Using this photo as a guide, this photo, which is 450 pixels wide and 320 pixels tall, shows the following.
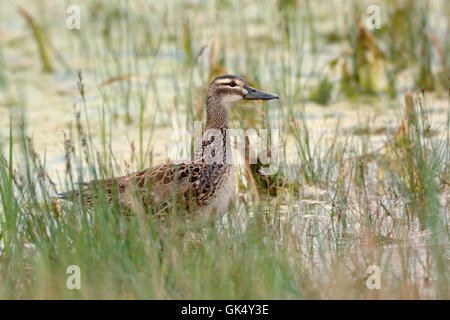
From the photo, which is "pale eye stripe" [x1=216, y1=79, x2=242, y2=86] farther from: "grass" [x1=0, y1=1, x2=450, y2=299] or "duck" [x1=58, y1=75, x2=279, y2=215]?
"grass" [x1=0, y1=1, x2=450, y2=299]

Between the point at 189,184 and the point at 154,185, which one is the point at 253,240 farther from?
the point at 154,185

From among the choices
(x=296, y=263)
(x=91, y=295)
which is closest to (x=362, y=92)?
(x=296, y=263)

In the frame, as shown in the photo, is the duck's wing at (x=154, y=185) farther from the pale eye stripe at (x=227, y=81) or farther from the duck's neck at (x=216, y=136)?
the pale eye stripe at (x=227, y=81)

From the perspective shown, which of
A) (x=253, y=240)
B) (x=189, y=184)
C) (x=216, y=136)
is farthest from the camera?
(x=216, y=136)

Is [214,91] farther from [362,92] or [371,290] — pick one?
[362,92]

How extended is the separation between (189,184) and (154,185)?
24 centimetres

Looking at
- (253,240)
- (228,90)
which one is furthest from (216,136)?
(253,240)

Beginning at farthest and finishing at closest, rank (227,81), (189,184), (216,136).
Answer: (227,81)
(216,136)
(189,184)

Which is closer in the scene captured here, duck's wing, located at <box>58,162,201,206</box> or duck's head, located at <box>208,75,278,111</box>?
duck's wing, located at <box>58,162,201,206</box>

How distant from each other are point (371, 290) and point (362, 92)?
5203mm

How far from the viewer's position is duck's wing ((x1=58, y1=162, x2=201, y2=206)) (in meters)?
5.16

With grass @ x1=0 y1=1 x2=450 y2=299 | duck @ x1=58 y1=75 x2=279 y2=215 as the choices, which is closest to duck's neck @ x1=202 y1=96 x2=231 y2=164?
duck @ x1=58 y1=75 x2=279 y2=215

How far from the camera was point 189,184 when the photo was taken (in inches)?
213

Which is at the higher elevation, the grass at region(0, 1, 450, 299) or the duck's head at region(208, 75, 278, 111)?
the duck's head at region(208, 75, 278, 111)
